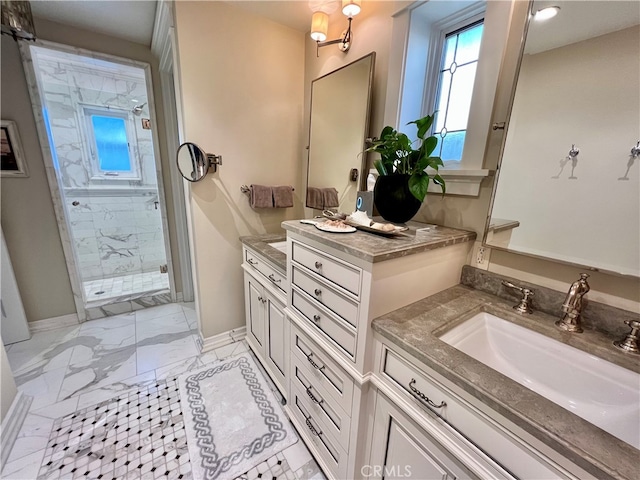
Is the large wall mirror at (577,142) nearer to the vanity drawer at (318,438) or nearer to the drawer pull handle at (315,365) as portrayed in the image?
the drawer pull handle at (315,365)

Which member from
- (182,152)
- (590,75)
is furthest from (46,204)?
(590,75)

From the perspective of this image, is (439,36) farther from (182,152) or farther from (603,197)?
(182,152)

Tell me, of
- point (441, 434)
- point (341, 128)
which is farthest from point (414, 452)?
point (341, 128)

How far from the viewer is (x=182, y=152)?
5.24 feet

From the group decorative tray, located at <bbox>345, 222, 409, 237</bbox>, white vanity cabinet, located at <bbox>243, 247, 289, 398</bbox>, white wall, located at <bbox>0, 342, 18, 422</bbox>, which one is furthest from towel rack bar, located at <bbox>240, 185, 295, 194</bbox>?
white wall, located at <bbox>0, 342, 18, 422</bbox>

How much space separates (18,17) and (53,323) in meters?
2.15

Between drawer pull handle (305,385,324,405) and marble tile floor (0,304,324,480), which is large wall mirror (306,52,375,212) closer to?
drawer pull handle (305,385,324,405)

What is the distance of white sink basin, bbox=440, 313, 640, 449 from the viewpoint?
64cm

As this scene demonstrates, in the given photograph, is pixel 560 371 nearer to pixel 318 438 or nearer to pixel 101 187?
pixel 318 438

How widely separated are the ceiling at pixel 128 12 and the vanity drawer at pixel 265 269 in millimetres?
1421

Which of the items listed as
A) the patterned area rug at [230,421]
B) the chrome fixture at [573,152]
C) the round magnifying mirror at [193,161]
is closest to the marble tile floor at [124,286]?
the patterned area rug at [230,421]

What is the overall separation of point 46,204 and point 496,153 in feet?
9.84

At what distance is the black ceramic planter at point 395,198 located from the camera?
1.04 m

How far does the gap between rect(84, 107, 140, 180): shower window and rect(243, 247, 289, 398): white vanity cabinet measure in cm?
242
